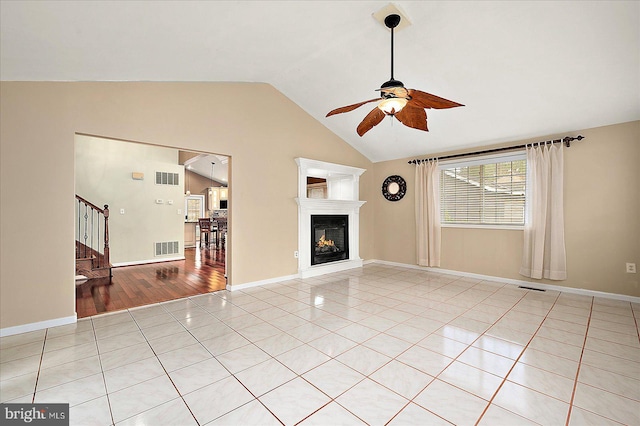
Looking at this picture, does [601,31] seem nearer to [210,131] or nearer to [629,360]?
[629,360]

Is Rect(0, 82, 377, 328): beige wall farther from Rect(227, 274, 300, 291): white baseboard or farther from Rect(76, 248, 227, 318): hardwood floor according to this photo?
Rect(76, 248, 227, 318): hardwood floor

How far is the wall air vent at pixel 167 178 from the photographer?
668 centimetres

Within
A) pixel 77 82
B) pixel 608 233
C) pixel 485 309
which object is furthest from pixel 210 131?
pixel 608 233

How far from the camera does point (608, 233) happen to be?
3.77 m

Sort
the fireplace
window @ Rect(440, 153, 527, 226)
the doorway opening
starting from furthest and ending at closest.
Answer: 1. the fireplace
2. the doorway opening
3. window @ Rect(440, 153, 527, 226)

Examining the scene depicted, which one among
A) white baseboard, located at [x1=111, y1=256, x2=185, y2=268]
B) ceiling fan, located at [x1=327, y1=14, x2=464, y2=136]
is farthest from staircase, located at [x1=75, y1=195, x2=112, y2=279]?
ceiling fan, located at [x1=327, y1=14, x2=464, y2=136]

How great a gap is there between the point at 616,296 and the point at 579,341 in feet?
6.75

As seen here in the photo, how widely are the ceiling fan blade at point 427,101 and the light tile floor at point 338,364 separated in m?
2.04

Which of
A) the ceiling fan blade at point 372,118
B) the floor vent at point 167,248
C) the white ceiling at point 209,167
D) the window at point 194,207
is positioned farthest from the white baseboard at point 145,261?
the ceiling fan blade at point 372,118

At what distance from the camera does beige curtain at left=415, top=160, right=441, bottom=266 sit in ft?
17.6

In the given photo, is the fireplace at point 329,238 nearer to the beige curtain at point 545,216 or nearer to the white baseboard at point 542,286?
the white baseboard at point 542,286

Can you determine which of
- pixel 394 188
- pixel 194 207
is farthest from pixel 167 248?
pixel 394 188

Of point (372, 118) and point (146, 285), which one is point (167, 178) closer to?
point (146, 285)

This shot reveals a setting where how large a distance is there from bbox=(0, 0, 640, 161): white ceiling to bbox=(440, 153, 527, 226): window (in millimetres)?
605
